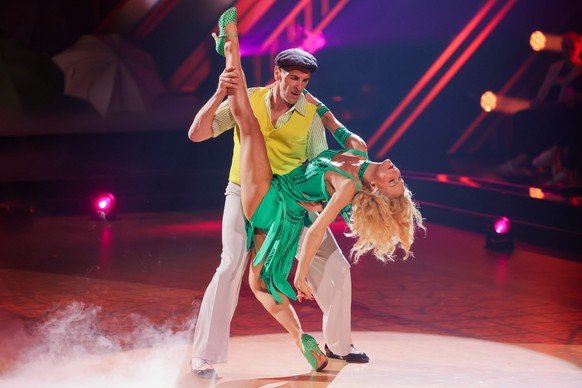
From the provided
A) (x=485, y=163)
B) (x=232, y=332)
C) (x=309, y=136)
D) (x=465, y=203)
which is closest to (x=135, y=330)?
(x=232, y=332)

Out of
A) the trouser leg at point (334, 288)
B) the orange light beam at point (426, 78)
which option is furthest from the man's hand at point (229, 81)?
the orange light beam at point (426, 78)

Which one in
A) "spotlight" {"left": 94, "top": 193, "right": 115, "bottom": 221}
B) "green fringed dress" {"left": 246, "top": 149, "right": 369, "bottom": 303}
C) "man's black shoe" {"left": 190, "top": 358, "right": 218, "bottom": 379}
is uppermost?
"spotlight" {"left": 94, "top": 193, "right": 115, "bottom": 221}

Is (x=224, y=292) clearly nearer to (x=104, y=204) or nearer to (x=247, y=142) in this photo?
(x=247, y=142)

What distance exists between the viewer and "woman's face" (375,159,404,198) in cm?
479

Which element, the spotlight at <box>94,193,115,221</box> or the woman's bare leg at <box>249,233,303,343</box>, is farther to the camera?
the spotlight at <box>94,193,115,221</box>

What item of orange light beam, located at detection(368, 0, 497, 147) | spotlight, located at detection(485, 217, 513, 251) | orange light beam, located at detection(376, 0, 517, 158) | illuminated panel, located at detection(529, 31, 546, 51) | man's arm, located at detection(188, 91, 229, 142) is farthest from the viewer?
orange light beam, located at detection(368, 0, 497, 147)

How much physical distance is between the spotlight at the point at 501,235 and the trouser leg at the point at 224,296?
3855 millimetres

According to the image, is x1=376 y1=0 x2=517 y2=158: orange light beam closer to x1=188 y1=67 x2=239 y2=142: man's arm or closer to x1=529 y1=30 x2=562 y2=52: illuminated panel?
x1=529 y1=30 x2=562 y2=52: illuminated panel

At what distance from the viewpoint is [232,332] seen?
577 cm

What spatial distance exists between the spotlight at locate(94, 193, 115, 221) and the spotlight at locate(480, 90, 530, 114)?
4308 mm

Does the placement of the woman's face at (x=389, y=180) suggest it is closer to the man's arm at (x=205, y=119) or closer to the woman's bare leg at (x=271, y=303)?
the woman's bare leg at (x=271, y=303)

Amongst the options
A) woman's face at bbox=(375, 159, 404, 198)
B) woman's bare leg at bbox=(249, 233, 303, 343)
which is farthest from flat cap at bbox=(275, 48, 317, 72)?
woman's bare leg at bbox=(249, 233, 303, 343)

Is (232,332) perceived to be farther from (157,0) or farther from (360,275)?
(157,0)

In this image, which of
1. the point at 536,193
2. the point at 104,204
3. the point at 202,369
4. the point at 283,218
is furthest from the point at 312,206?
the point at 104,204
